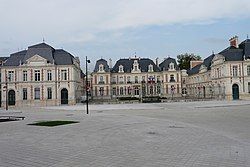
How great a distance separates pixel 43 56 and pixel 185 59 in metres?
49.8

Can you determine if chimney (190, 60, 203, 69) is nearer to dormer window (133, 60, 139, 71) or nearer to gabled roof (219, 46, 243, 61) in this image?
dormer window (133, 60, 139, 71)

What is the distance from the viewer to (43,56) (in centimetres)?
4734

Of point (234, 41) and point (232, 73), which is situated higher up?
point (234, 41)

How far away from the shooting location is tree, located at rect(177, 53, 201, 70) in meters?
84.6

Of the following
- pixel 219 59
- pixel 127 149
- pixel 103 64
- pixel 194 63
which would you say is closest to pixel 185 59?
pixel 194 63

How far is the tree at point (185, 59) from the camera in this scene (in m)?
84.6

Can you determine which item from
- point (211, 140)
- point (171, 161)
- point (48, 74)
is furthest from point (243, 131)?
point (48, 74)

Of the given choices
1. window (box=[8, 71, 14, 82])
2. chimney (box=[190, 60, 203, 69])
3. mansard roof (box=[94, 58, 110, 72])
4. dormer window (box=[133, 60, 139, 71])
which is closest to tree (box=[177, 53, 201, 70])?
chimney (box=[190, 60, 203, 69])

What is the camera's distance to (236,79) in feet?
164

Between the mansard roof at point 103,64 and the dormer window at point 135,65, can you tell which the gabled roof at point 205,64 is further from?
the mansard roof at point 103,64

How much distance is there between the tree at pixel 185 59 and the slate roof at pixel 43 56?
44.5 meters

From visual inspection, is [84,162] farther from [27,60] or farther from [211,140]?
[27,60]

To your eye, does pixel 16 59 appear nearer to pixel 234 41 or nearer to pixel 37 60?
pixel 37 60

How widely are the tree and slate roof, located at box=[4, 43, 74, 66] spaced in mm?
44506
